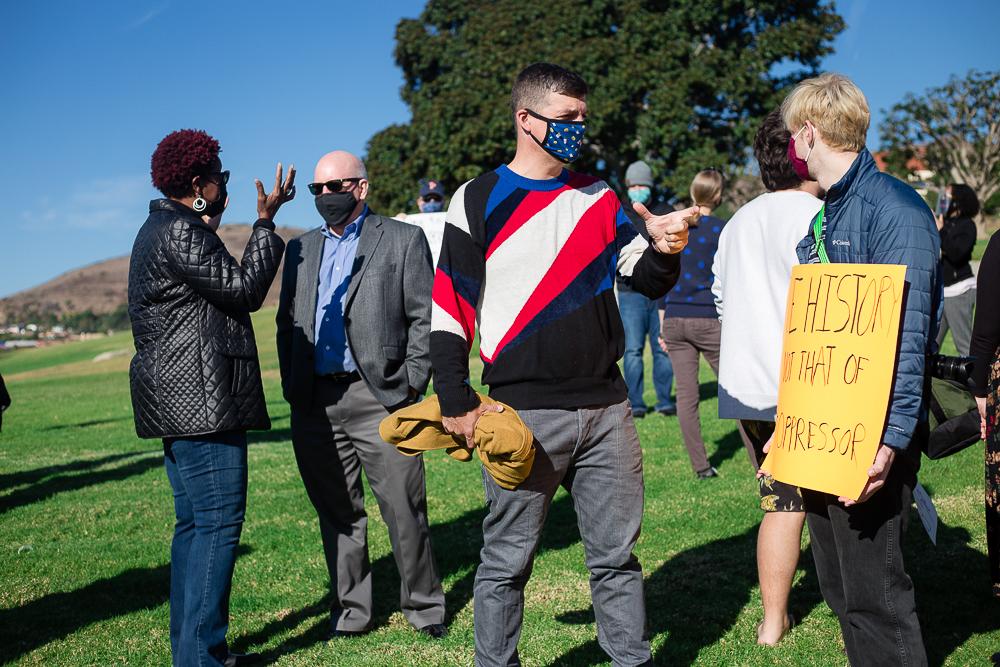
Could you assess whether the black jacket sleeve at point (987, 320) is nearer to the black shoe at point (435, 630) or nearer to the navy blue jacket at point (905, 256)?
the navy blue jacket at point (905, 256)

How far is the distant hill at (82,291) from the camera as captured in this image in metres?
108

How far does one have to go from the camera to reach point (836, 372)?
2.95 metres

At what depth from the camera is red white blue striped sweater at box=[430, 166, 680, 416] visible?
3375 millimetres

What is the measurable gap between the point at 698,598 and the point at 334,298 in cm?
262

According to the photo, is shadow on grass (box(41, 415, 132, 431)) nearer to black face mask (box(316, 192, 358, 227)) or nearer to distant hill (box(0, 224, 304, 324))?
black face mask (box(316, 192, 358, 227))

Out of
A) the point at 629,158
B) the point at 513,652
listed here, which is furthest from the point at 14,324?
the point at 513,652

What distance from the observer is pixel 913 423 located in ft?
9.34

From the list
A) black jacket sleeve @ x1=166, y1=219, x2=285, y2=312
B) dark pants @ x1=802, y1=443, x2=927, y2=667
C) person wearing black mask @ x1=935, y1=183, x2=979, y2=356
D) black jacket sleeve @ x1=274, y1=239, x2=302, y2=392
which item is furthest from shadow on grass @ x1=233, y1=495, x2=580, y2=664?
person wearing black mask @ x1=935, y1=183, x2=979, y2=356

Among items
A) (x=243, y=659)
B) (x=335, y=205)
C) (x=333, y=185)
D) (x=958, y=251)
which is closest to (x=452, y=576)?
(x=243, y=659)

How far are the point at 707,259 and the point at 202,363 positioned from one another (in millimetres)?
4933

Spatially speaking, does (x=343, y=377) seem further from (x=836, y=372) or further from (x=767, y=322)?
(x=836, y=372)

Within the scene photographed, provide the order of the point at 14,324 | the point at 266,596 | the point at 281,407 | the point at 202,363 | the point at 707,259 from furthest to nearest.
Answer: the point at 14,324 < the point at 281,407 < the point at 707,259 < the point at 266,596 < the point at 202,363

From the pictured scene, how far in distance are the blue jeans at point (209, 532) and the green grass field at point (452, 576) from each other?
0.61 m

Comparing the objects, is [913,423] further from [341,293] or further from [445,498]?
[445,498]
